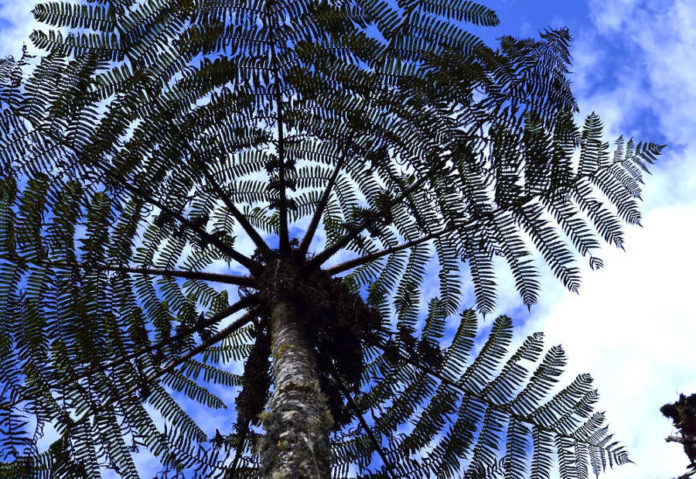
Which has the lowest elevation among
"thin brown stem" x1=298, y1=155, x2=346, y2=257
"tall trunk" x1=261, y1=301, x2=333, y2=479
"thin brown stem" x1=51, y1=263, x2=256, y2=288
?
"tall trunk" x1=261, y1=301, x2=333, y2=479

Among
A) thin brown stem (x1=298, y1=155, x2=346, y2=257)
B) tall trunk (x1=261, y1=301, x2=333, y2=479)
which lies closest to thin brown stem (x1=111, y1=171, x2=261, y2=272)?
thin brown stem (x1=298, y1=155, x2=346, y2=257)

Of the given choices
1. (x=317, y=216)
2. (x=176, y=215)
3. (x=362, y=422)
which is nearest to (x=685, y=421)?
(x=362, y=422)

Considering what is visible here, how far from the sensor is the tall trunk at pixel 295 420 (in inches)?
61.8

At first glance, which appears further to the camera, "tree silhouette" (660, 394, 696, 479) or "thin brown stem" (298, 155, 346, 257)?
"thin brown stem" (298, 155, 346, 257)

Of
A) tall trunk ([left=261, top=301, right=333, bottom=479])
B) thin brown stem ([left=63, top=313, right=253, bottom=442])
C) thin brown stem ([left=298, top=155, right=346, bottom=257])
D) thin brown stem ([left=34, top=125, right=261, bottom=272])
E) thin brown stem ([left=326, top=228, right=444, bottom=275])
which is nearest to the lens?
tall trunk ([left=261, top=301, right=333, bottom=479])

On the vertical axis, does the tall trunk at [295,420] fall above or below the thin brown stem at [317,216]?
below

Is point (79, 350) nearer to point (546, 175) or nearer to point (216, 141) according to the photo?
point (216, 141)

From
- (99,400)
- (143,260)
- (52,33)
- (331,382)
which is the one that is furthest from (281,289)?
(52,33)

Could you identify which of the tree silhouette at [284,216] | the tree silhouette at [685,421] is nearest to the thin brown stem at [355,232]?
the tree silhouette at [284,216]

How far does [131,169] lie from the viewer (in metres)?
2.61

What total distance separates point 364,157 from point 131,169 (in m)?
1.07

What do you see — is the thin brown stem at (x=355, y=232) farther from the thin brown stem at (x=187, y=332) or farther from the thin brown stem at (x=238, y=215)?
the thin brown stem at (x=187, y=332)

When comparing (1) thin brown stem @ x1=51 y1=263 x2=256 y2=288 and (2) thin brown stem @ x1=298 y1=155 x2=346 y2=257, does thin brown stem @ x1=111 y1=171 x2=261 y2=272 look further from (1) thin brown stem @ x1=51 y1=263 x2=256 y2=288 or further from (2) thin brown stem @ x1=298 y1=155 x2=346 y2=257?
(2) thin brown stem @ x1=298 y1=155 x2=346 y2=257

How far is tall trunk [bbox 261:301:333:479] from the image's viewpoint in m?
1.57
